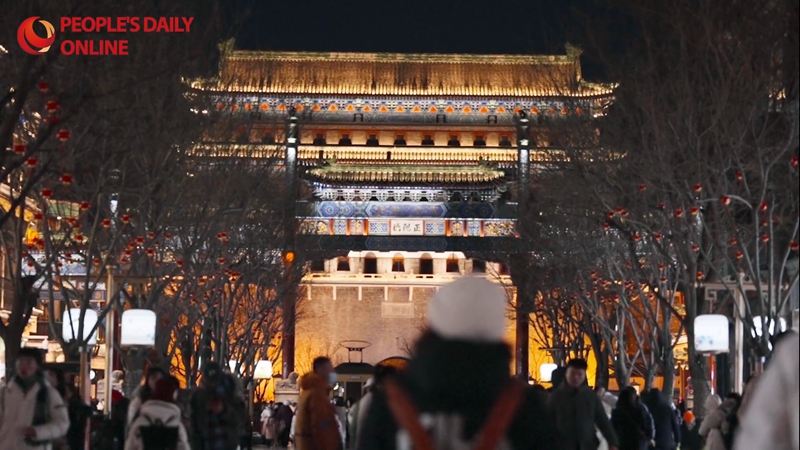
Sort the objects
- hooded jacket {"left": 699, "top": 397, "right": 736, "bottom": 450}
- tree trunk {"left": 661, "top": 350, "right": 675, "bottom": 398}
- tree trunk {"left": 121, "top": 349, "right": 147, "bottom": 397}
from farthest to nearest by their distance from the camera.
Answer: tree trunk {"left": 661, "top": 350, "right": 675, "bottom": 398}, tree trunk {"left": 121, "top": 349, "right": 147, "bottom": 397}, hooded jacket {"left": 699, "top": 397, "right": 736, "bottom": 450}

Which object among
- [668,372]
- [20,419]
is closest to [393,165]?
[668,372]

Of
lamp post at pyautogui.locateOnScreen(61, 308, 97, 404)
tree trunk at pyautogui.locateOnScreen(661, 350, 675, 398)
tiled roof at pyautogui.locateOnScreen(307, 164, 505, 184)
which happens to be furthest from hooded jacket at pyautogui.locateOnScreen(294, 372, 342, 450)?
tiled roof at pyautogui.locateOnScreen(307, 164, 505, 184)

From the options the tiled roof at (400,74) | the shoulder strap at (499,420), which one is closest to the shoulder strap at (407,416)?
the shoulder strap at (499,420)

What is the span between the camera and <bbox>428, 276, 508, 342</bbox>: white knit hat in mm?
5469

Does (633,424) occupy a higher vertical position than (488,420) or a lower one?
lower

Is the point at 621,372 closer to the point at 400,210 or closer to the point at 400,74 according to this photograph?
the point at 400,210

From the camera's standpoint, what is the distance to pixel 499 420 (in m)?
5.36

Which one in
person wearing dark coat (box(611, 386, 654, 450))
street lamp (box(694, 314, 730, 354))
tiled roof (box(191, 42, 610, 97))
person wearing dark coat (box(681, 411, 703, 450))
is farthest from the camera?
tiled roof (box(191, 42, 610, 97))

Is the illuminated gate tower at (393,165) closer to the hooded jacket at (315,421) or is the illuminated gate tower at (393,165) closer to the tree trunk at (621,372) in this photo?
the tree trunk at (621,372)

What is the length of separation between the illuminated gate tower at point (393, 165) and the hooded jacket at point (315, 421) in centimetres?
7059

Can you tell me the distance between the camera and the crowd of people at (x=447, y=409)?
17.7 ft

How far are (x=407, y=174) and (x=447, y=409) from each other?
84.9m

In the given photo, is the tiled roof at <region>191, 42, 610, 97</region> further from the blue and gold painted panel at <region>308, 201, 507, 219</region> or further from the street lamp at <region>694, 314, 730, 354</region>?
the street lamp at <region>694, 314, 730, 354</region>

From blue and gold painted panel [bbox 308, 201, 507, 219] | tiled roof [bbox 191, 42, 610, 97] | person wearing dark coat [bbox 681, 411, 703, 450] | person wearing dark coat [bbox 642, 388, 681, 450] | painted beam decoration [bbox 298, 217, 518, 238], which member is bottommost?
person wearing dark coat [bbox 681, 411, 703, 450]
